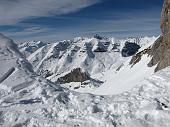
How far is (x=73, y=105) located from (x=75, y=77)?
15562 cm

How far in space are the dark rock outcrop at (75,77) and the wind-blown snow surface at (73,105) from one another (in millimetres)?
142744

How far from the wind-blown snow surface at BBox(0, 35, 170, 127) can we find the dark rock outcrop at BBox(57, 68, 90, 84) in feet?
468

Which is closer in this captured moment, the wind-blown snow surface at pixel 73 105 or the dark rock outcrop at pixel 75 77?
the wind-blown snow surface at pixel 73 105

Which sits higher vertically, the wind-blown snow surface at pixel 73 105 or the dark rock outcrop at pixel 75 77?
the wind-blown snow surface at pixel 73 105

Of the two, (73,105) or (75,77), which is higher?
(73,105)

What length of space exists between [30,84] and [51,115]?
3.45 m

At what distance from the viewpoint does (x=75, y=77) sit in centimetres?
17250

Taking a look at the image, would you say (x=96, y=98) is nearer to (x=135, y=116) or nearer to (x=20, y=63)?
(x=135, y=116)

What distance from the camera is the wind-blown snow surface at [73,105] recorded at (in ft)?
50.1

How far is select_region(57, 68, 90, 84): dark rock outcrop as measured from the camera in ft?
547

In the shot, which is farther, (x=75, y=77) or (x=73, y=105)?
(x=75, y=77)

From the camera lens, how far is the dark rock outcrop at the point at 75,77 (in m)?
167

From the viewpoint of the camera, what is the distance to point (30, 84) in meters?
18.9

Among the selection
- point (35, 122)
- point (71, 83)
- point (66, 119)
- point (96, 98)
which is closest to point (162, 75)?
point (96, 98)
